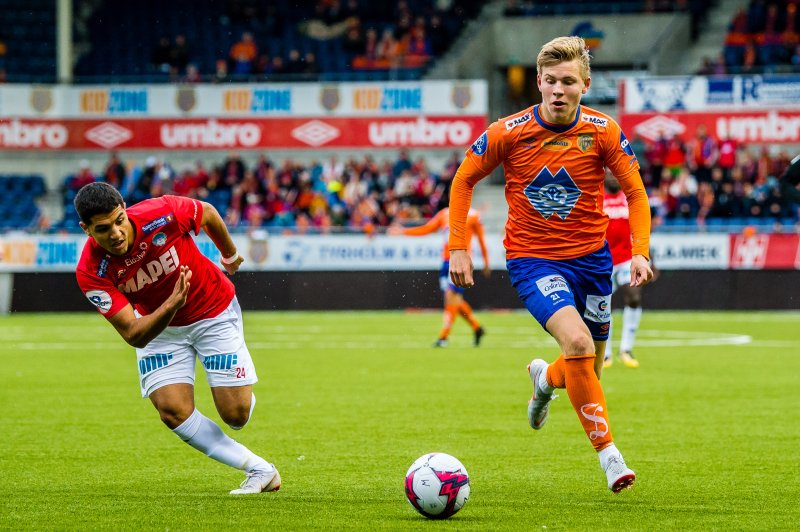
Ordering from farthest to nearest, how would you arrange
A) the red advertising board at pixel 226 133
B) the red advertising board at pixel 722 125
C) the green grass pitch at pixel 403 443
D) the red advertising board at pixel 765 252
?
1. the red advertising board at pixel 226 133
2. the red advertising board at pixel 722 125
3. the red advertising board at pixel 765 252
4. the green grass pitch at pixel 403 443

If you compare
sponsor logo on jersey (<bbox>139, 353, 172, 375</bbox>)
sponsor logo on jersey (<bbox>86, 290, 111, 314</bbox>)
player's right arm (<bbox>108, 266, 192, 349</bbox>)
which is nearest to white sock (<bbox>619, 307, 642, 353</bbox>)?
sponsor logo on jersey (<bbox>139, 353, 172, 375</bbox>)

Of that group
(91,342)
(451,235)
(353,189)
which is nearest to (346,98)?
(353,189)

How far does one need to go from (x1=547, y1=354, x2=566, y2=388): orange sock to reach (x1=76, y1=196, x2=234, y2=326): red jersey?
6.52 ft

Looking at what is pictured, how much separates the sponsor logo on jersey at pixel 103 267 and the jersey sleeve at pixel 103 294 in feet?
0.09

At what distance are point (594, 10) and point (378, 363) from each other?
19847 millimetres

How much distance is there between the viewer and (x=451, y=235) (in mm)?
7344

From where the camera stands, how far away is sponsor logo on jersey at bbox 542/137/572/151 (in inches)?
287

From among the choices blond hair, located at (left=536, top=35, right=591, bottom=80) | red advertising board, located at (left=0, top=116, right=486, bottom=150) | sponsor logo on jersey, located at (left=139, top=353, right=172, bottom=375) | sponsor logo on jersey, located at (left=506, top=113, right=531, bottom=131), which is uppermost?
blond hair, located at (left=536, top=35, right=591, bottom=80)

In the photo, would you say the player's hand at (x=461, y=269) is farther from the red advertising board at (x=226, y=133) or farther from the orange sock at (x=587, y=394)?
the red advertising board at (x=226, y=133)

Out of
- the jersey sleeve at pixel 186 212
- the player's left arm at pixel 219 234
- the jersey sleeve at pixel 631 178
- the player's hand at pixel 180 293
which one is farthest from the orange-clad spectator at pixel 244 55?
the player's hand at pixel 180 293

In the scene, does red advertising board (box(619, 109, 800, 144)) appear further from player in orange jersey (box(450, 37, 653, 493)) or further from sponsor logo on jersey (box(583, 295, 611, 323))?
player in orange jersey (box(450, 37, 653, 493))

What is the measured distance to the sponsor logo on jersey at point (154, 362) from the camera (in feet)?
23.8

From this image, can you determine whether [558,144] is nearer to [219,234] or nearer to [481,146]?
[481,146]

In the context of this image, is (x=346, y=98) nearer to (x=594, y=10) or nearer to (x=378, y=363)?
(x=594, y=10)
